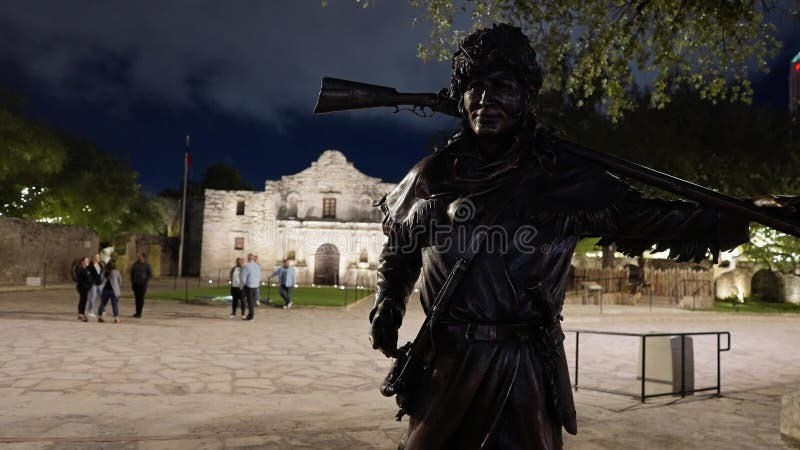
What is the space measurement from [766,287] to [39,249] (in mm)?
34842

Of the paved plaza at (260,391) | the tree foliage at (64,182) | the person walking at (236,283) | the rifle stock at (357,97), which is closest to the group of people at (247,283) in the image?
the person walking at (236,283)

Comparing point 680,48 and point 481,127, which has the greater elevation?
point 680,48

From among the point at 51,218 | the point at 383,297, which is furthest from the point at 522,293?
the point at 51,218

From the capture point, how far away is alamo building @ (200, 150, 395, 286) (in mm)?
41031

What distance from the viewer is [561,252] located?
1.83 metres

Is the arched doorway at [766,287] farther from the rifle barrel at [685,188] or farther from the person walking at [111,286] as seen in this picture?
the rifle barrel at [685,188]

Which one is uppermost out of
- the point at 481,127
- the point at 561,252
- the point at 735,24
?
the point at 735,24

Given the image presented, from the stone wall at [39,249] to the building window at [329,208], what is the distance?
15965 mm

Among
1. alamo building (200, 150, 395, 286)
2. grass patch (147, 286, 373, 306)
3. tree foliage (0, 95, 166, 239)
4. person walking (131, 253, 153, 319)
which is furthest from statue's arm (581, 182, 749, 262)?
alamo building (200, 150, 395, 286)

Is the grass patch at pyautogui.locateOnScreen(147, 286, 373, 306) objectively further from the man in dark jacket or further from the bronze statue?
the bronze statue

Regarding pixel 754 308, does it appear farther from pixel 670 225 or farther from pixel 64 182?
pixel 64 182

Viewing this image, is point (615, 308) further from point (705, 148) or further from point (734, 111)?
point (734, 111)

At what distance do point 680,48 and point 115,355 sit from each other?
10.2 m

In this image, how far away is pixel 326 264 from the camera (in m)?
42.2
